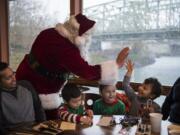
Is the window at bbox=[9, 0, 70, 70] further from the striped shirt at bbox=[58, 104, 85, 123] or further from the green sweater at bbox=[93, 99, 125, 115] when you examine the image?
the striped shirt at bbox=[58, 104, 85, 123]

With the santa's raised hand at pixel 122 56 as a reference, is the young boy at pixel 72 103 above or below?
below

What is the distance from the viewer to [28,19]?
181 inches

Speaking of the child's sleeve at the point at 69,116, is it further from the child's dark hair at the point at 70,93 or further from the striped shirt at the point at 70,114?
the child's dark hair at the point at 70,93

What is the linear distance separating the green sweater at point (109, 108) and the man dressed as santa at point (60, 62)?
281 millimetres

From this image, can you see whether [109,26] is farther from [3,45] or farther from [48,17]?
[3,45]

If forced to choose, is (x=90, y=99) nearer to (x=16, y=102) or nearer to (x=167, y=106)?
(x=167, y=106)

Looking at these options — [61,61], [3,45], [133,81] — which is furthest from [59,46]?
[3,45]

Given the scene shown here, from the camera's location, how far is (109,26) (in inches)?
138

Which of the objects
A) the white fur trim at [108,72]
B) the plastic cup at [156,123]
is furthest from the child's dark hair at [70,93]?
the plastic cup at [156,123]

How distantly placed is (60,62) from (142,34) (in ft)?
4.51

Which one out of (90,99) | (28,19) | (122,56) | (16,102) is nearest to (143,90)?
(122,56)

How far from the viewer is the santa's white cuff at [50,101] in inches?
94.3

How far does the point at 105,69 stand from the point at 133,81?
1133 millimetres

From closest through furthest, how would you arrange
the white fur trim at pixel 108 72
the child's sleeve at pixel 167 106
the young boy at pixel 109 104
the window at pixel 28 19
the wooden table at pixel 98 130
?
the wooden table at pixel 98 130
the white fur trim at pixel 108 72
the young boy at pixel 109 104
the child's sleeve at pixel 167 106
the window at pixel 28 19
